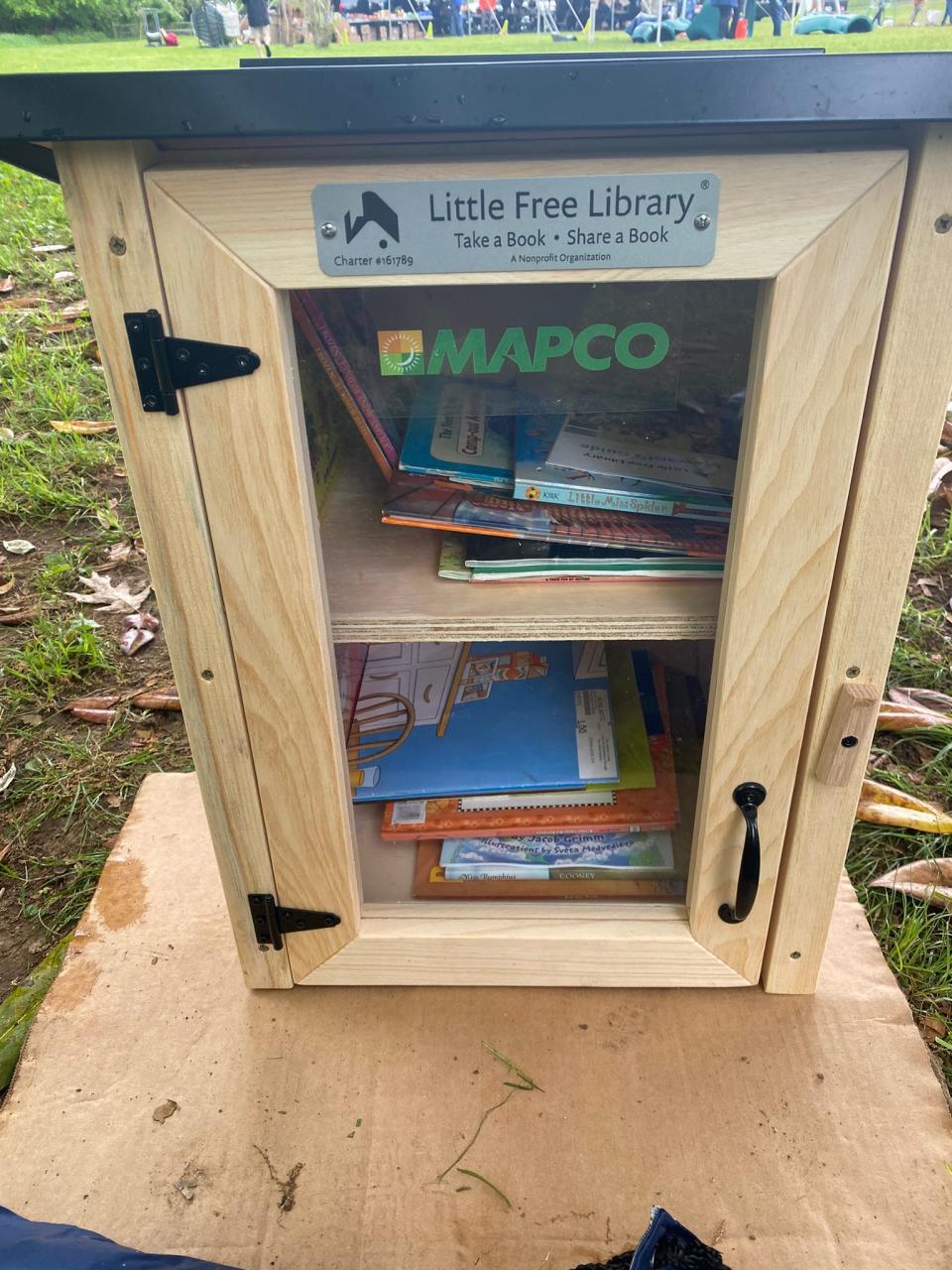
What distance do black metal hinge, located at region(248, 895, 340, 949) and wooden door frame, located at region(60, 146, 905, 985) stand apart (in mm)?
11

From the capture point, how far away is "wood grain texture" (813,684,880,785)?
734mm

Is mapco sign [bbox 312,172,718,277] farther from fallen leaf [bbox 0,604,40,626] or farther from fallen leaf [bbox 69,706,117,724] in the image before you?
fallen leaf [bbox 0,604,40,626]

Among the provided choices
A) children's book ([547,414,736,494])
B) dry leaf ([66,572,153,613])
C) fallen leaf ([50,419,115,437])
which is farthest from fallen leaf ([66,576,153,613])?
children's book ([547,414,736,494])

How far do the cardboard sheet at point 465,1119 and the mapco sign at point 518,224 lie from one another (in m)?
0.68

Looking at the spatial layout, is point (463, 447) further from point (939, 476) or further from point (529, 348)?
point (939, 476)

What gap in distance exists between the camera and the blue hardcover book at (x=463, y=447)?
0.78 metres

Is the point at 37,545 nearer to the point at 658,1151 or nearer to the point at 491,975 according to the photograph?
the point at 491,975

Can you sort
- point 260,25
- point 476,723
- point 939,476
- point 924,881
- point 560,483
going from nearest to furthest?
1. point 260,25
2. point 560,483
3. point 476,723
4. point 924,881
5. point 939,476

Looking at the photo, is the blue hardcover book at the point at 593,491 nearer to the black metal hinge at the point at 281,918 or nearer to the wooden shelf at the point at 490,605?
the wooden shelf at the point at 490,605

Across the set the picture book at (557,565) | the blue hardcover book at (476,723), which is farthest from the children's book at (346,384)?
the blue hardcover book at (476,723)

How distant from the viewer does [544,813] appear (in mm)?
951

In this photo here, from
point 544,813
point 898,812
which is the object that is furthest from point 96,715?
point 898,812

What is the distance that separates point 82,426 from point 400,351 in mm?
1584

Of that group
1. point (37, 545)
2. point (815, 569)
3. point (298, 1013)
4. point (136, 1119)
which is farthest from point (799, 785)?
point (37, 545)
